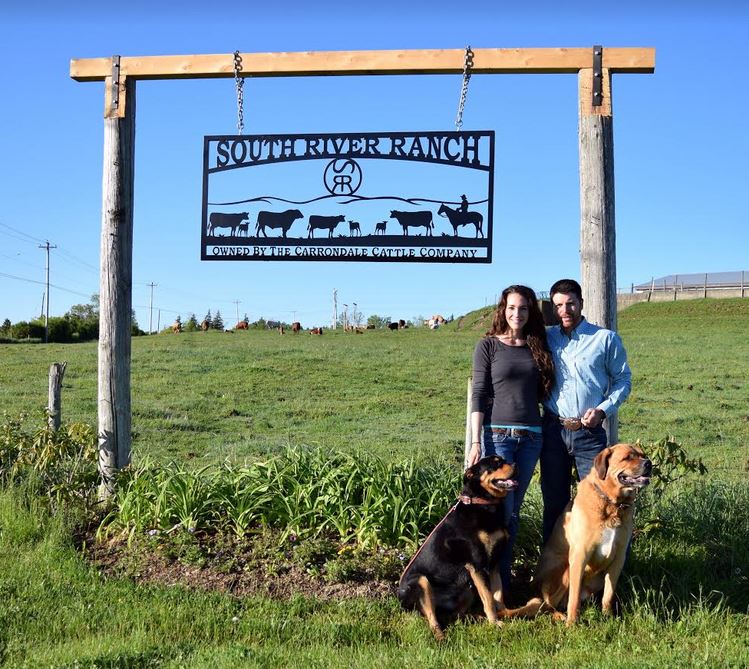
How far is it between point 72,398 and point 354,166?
1266 centimetres

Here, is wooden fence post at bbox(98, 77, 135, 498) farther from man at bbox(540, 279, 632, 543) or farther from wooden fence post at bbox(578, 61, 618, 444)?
wooden fence post at bbox(578, 61, 618, 444)

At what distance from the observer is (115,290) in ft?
22.0

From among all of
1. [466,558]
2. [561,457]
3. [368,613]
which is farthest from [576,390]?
[368,613]

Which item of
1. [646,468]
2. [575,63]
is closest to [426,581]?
[646,468]

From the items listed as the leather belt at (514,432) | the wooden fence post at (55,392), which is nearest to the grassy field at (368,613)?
the leather belt at (514,432)

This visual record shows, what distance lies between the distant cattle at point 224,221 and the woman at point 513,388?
8.78 ft

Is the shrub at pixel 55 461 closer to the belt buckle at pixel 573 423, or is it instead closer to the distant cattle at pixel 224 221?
the distant cattle at pixel 224 221

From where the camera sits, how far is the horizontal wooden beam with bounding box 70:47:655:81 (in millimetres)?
6191

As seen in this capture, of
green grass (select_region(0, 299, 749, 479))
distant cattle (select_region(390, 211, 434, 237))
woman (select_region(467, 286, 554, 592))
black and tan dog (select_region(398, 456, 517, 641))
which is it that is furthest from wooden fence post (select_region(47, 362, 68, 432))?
woman (select_region(467, 286, 554, 592))

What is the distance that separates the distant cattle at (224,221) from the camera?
6.73m

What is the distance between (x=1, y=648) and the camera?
14.1ft

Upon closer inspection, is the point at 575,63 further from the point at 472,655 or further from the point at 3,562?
the point at 3,562

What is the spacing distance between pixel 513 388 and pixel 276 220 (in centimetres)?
277

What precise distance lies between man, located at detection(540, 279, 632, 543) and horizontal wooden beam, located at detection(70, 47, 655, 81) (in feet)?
7.20
